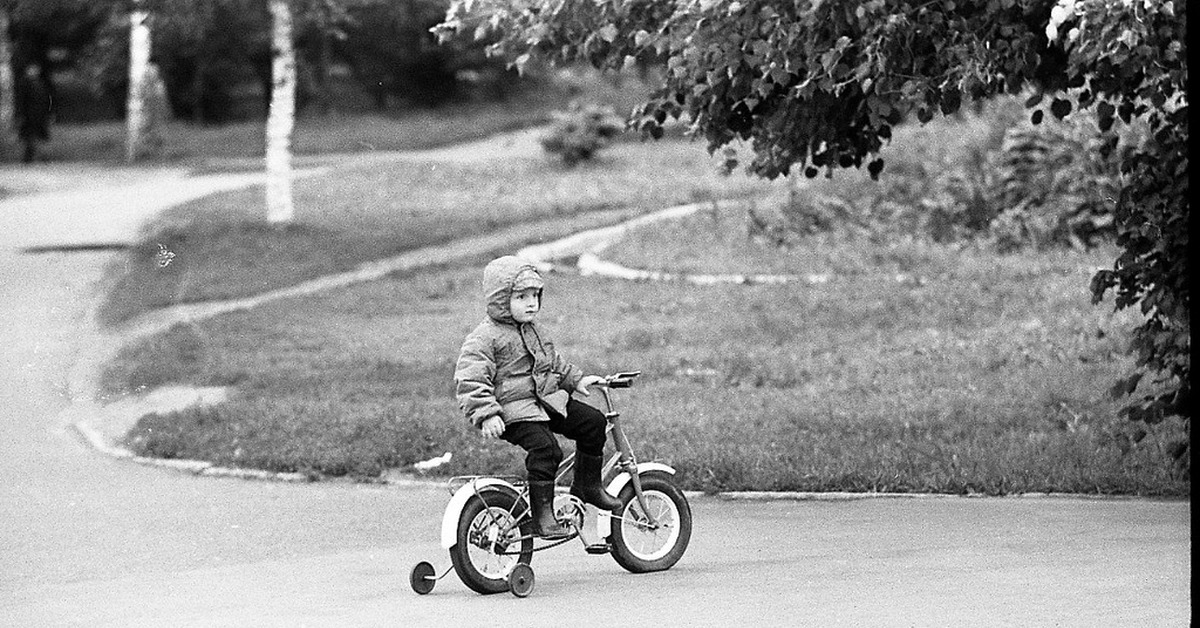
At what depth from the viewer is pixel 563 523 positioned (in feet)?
27.3

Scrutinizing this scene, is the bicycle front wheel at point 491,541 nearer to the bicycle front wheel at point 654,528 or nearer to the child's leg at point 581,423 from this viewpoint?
the child's leg at point 581,423

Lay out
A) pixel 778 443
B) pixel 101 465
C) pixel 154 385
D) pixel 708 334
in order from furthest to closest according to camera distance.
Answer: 1. pixel 708 334
2. pixel 154 385
3. pixel 101 465
4. pixel 778 443

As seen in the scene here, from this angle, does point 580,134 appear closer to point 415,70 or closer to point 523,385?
point 415,70

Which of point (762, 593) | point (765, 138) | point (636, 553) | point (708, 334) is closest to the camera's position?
point (762, 593)

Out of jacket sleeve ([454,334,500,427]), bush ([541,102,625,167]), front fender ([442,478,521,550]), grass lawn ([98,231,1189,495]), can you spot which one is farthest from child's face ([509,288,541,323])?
bush ([541,102,625,167])

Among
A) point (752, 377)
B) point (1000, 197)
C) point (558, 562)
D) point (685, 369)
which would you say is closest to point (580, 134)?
point (1000, 197)

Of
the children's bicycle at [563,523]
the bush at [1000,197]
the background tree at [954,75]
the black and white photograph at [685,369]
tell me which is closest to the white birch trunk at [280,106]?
the black and white photograph at [685,369]

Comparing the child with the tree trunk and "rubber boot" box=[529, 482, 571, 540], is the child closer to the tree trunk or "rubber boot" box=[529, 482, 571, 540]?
"rubber boot" box=[529, 482, 571, 540]

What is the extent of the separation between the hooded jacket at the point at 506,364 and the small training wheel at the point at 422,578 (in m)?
0.64

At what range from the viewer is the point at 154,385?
46.5 feet

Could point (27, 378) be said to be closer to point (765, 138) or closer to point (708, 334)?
point (708, 334)

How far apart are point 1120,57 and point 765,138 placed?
8.57ft

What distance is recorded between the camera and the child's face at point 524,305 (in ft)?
26.3

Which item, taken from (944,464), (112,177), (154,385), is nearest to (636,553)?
(944,464)
